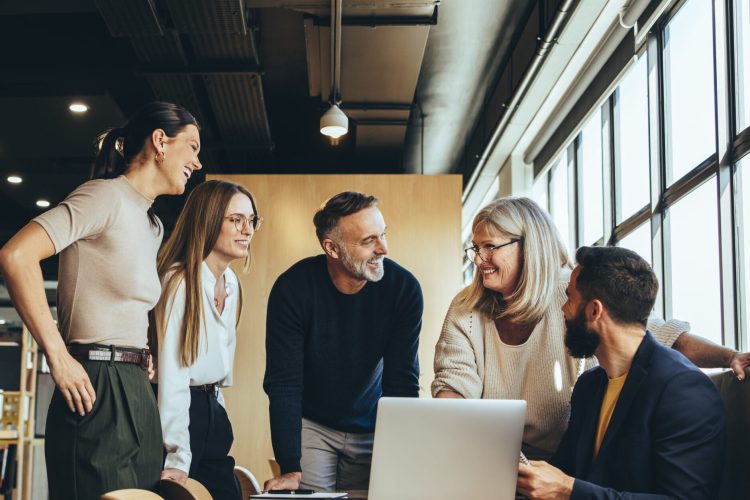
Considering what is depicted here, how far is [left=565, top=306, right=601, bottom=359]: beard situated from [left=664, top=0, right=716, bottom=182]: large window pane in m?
2.03

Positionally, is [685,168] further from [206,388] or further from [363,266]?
[206,388]

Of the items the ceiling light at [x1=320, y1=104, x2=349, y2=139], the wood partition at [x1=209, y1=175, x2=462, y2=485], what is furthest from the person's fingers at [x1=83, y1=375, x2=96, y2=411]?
the wood partition at [x1=209, y1=175, x2=462, y2=485]

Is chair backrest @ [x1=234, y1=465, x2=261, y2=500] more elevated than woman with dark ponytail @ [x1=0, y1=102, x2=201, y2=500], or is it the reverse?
woman with dark ponytail @ [x1=0, y1=102, x2=201, y2=500]

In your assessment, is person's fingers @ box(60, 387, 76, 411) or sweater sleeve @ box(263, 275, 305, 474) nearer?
person's fingers @ box(60, 387, 76, 411)

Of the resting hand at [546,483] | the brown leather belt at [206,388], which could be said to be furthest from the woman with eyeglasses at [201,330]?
the resting hand at [546,483]

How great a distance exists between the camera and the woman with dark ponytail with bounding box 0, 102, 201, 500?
1.81m

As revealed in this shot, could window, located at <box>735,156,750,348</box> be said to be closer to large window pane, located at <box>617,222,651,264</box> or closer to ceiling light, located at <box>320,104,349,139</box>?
large window pane, located at <box>617,222,651,264</box>

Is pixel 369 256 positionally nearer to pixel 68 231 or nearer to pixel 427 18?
pixel 68 231

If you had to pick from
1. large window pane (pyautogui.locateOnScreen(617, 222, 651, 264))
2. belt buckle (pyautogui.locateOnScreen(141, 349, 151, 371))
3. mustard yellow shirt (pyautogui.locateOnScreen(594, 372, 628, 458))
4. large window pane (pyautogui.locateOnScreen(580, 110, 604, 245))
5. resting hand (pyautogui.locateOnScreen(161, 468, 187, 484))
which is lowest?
resting hand (pyautogui.locateOnScreen(161, 468, 187, 484))

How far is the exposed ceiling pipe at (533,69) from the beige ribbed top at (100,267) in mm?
3157

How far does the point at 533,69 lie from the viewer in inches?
212

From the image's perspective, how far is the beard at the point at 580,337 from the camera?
2.19m

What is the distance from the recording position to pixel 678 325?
247 centimetres

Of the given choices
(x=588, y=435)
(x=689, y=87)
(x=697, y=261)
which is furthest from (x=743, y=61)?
(x=588, y=435)
